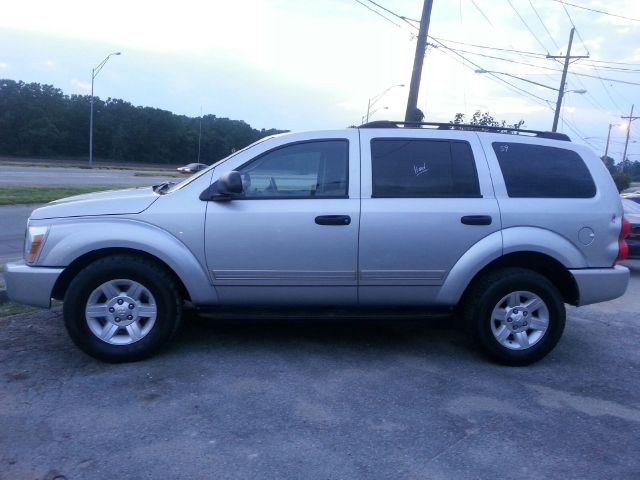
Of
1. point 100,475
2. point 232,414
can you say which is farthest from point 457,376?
point 100,475

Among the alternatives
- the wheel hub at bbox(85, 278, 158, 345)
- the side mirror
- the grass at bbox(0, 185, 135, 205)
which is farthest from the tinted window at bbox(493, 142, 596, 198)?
the grass at bbox(0, 185, 135, 205)

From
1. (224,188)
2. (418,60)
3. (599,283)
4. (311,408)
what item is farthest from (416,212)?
(418,60)

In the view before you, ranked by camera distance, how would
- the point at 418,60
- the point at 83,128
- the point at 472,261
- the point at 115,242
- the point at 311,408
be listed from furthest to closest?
1. the point at 83,128
2. the point at 418,60
3. the point at 472,261
4. the point at 115,242
5. the point at 311,408

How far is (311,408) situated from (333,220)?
1.49 m

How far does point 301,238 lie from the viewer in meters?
4.88

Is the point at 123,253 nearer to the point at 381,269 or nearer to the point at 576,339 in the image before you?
the point at 381,269

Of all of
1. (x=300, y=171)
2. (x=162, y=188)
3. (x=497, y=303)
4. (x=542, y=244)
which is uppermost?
(x=300, y=171)

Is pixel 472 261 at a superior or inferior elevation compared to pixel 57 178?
inferior

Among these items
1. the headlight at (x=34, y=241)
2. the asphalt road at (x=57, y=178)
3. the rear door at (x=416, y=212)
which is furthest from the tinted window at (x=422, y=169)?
the asphalt road at (x=57, y=178)

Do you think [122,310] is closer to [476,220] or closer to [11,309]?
[11,309]

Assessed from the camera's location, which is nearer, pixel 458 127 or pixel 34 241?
pixel 34 241

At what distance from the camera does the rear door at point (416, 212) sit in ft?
16.2

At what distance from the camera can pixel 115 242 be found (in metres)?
4.74

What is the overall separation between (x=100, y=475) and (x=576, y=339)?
4.65m
